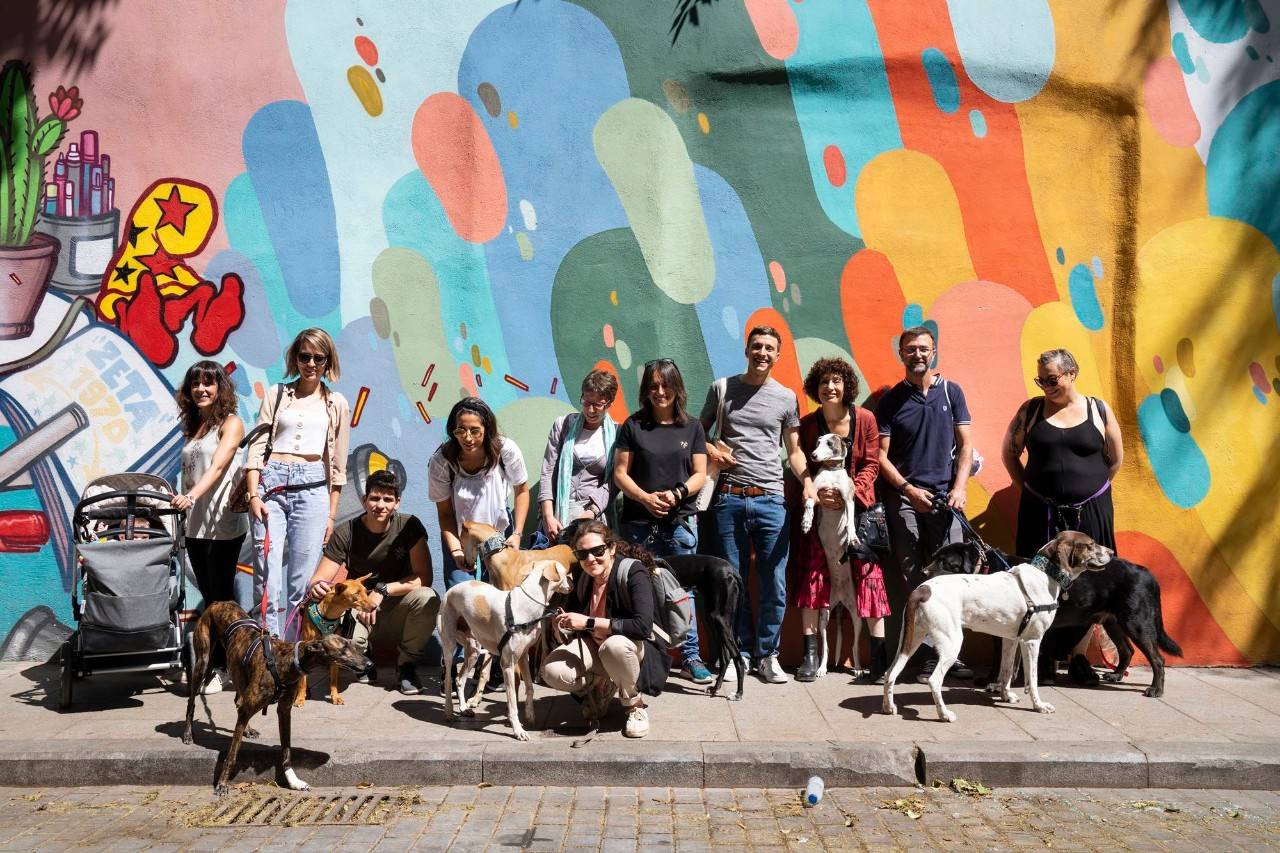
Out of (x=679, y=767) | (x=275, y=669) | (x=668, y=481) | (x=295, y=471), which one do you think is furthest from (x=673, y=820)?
(x=295, y=471)

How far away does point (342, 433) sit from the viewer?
695 cm

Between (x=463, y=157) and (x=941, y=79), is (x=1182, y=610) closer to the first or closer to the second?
(x=941, y=79)

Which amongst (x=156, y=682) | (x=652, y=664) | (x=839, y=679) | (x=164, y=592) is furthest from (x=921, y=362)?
(x=156, y=682)

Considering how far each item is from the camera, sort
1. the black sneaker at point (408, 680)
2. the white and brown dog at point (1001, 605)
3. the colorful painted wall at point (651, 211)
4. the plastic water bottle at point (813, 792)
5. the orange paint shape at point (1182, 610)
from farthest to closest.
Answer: the colorful painted wall at point (651, 211) → the orange paint shape at point (1182, 610) → the black sneaker at point (408, 680) → the white and brown dog at point (1001, 605) → the plastic water bottle at point (813, 792)

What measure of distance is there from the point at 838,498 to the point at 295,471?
351 cm

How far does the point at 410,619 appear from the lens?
22.7 feet

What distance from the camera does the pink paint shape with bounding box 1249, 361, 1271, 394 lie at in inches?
311

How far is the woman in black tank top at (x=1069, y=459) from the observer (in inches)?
277

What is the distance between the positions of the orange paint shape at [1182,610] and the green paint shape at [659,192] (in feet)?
12.2

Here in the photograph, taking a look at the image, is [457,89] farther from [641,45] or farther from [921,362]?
[921,362]

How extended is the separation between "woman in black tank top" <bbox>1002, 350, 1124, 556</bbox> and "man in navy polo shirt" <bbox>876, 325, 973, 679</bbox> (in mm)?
495

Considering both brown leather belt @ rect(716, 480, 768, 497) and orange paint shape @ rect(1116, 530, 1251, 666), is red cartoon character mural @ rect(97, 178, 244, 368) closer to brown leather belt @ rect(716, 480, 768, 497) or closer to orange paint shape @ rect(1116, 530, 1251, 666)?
brown leather belt @ rect(716, 480, 768, 497)

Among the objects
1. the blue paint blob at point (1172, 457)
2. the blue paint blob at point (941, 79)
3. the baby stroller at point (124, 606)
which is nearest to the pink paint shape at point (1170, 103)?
the blue paint blob at point (941, 79)

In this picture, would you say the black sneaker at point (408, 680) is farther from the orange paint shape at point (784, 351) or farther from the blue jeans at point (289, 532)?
the orange paint shape at point (784, 351)
